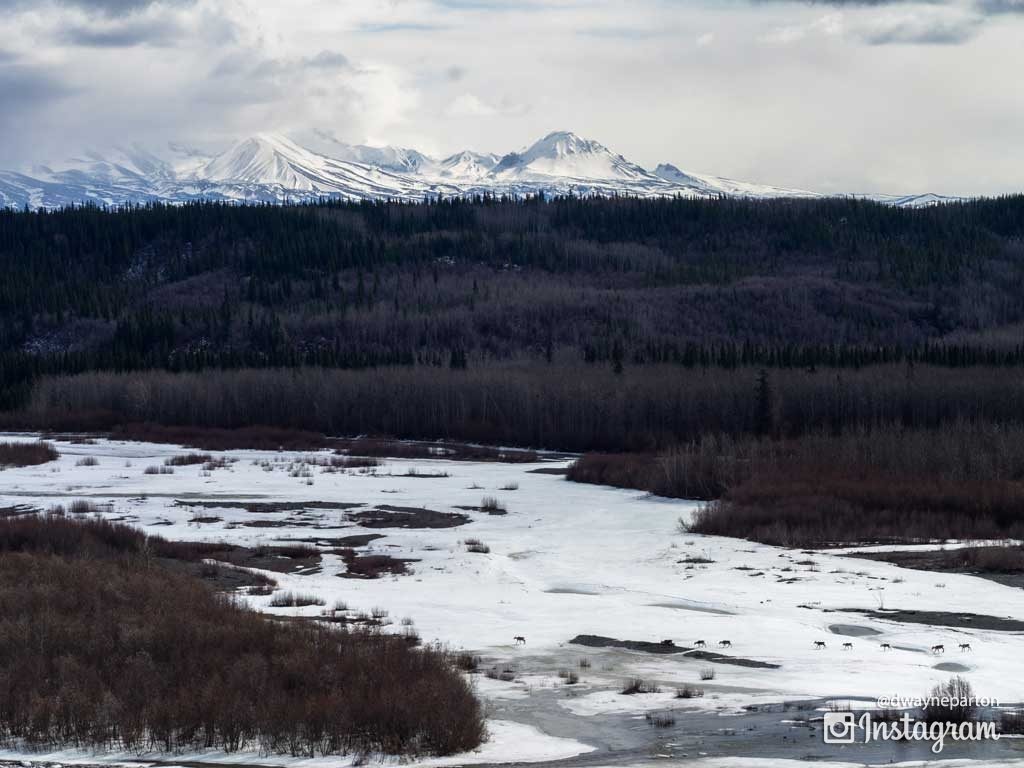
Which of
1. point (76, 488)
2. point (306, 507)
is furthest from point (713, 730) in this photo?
point (76, 488)

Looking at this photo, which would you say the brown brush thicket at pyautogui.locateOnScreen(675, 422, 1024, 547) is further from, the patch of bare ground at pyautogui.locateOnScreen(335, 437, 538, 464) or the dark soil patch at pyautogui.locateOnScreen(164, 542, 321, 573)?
the patch of bare ground at pyautogui.locateOnScreen(335, 437, 538, 464)

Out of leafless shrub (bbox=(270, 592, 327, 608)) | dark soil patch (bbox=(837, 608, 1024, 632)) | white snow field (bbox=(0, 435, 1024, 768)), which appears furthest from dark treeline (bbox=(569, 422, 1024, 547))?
leafless shrub (bbox=(270, 592, 327, 608))

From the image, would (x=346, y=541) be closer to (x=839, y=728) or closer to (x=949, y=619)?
(x=949, y=619)

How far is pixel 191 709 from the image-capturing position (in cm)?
1809

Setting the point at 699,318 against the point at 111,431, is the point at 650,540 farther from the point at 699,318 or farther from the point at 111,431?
the point at 699,318

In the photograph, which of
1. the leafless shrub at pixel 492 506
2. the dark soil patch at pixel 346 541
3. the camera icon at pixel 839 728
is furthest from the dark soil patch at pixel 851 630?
the leafless shrub at pixel 492 506

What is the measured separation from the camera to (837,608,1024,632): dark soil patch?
25439 millimetres

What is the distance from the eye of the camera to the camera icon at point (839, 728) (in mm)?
17188

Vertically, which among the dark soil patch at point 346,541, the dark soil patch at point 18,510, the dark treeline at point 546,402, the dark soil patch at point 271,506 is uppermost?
the dark treeline at point 546,402

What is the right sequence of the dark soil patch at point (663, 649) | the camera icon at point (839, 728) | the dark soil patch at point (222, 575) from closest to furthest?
the camera icon at point (839, 728), the dark soil patch at point (663, 649), the dark soil patch at point (222, 575)

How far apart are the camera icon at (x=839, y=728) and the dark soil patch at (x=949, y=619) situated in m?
8.23

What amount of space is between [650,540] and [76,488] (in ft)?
93.7

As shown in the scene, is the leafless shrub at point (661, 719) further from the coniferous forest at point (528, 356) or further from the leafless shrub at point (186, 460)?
the leafless shrub at point (186, 460)

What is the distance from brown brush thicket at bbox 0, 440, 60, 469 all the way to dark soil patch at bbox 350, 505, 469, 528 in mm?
27683
